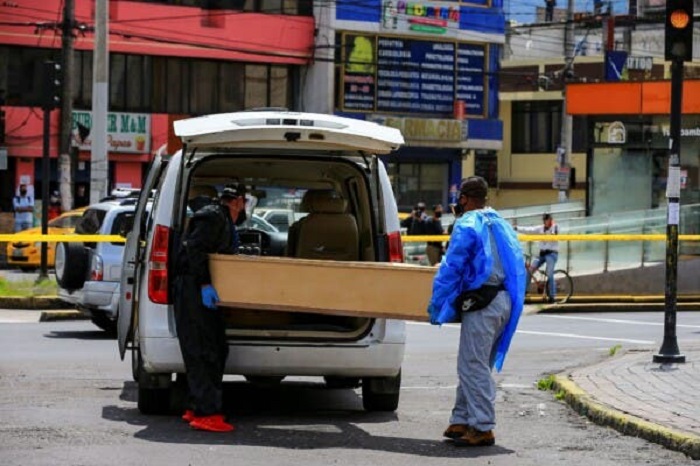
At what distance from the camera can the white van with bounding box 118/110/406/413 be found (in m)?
10.4

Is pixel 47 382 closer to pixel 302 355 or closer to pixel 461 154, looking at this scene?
pixel 302 355

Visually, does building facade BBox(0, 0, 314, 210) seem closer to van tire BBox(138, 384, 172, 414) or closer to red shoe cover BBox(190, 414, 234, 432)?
van tire BBox(138, 384, 172, 414)

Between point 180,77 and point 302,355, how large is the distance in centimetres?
3998

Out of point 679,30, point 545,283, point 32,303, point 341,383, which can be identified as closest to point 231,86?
point 545,283

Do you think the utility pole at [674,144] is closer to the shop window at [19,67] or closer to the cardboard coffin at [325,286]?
the cardboard coffin at [325,286]

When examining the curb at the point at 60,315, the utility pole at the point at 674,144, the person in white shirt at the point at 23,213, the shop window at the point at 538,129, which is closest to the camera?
the utility pole at the point at 674,144

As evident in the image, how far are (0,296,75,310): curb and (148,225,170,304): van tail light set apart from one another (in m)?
12.5

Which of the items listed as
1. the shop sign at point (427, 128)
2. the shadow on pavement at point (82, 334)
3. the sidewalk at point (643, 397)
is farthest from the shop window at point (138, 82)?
the sidewalk at point (643, 397)

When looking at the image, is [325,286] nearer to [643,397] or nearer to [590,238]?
[643,397]

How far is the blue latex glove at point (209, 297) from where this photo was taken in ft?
33.3

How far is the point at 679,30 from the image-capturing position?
14125mm

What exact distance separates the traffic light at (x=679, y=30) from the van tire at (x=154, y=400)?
616 centimetres

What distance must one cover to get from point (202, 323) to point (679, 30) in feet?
20.5

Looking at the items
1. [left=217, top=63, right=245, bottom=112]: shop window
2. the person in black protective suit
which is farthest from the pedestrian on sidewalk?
the person in black protective suit
